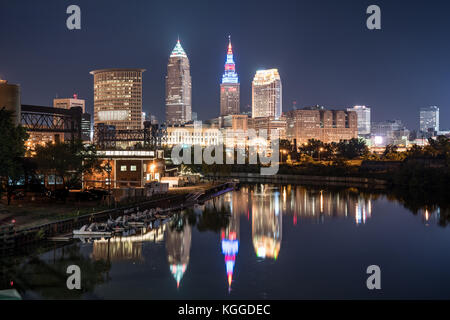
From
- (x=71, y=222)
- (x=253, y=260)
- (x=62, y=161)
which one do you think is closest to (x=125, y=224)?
(x=71, y=222)

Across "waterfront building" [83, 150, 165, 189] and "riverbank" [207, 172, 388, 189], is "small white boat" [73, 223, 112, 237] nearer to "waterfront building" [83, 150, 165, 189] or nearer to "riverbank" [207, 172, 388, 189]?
"waterfront building" [83, 150, 165, 189]

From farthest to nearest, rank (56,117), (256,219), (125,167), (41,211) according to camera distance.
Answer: (56,117) < (125,167) < (256,219) < (41,211)

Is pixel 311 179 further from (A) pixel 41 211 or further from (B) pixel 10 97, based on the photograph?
(A) pixel 41 211

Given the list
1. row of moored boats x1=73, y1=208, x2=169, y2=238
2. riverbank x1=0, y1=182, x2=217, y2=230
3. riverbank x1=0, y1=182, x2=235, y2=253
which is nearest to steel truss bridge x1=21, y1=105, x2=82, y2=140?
riverbank x1=0, y1=182, x2=235, y2=253

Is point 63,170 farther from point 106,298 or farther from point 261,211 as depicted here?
point 106,298

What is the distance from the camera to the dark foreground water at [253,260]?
26.3 metres

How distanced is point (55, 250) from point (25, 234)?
2477 millimetres

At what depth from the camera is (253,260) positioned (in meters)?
33.2

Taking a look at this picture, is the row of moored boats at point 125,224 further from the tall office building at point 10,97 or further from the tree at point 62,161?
the tall office building at point 10,97

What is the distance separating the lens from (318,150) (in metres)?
164

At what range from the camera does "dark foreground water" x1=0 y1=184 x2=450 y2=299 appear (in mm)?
26266

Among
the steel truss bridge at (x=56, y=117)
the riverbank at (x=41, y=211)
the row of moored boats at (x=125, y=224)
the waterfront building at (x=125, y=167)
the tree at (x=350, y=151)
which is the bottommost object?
the row of moored boats at (x=125, y=224)

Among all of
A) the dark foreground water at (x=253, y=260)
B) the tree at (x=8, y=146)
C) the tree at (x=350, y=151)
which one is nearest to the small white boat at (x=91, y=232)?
the dark foreground water at (x=253, y=260)
